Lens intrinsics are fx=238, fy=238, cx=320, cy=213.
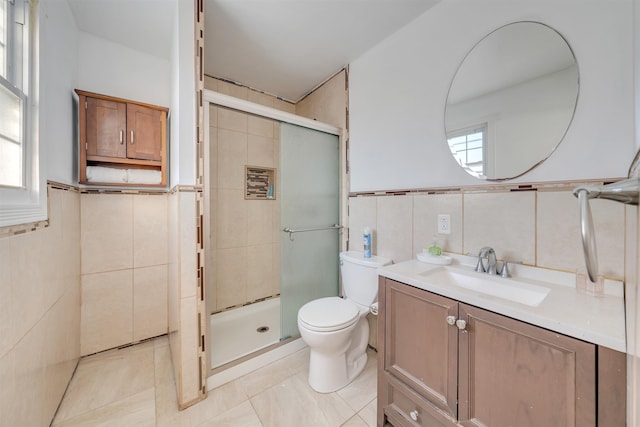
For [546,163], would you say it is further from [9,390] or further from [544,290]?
[9,390]

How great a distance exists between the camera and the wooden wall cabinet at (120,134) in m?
1.58

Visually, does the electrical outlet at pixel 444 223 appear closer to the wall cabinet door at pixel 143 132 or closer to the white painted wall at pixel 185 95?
the white painted wall at pixel 185 95

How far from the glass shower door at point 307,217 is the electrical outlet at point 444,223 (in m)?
0.86

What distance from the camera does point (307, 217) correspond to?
192 cm

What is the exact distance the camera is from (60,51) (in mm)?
1340

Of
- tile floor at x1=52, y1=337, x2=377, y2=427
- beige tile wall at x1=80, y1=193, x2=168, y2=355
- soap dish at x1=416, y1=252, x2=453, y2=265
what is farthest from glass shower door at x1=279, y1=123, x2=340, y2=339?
beige tile wall at x1=80, y1=193, x2=168, y2=355

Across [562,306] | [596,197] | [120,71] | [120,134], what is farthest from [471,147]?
[120,71]

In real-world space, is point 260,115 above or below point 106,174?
above

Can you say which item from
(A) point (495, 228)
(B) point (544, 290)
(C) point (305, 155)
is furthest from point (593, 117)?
(C) point (305, 155)

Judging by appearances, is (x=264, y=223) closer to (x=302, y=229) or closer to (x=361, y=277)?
(x=302, y=229)

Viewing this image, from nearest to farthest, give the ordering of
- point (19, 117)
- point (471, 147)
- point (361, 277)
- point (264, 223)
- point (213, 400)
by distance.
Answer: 1. point (19, 117)
2. point (471, 147)
3. point (213, 400)
4. point (361, 277)
5. point (264, 223)

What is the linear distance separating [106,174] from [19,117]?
31.3 inches

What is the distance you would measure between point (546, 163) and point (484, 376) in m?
0.93

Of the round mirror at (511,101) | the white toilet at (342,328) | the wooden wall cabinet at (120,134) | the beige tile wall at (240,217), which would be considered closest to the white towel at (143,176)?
the wooden wall cabinet at (120,134)
